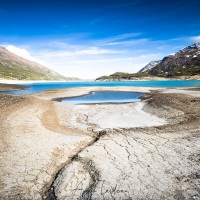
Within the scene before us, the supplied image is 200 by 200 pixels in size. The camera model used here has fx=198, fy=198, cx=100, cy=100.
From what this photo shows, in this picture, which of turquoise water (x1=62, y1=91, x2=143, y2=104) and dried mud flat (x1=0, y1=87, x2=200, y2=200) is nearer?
dried mud flat (x1=0, y1=87, x2=200, y2=200)

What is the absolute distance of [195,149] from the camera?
13.6 metres

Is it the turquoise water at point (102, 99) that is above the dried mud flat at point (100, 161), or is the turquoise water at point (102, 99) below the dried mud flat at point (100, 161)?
below

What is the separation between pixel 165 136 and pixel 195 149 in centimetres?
330

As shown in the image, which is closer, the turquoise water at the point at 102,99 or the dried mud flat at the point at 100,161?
the dried mud flat at the point at 100,161

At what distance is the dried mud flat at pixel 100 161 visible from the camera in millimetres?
9250

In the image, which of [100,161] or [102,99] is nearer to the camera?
[100,161]

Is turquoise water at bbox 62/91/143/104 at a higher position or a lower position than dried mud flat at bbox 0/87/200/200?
lower

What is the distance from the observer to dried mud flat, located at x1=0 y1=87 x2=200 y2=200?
9250 millimetres

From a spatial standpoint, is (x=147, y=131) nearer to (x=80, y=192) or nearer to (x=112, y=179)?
(x=112, y=179)

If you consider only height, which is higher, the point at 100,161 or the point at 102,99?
the point at 100,161

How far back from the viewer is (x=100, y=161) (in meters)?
12.2

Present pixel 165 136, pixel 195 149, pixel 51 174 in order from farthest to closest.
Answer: pixel 165 136 < pixel 195 149 < pixel 51 174

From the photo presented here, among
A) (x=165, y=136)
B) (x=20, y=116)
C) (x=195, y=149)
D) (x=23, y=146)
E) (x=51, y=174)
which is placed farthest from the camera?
(x=20, y=116)

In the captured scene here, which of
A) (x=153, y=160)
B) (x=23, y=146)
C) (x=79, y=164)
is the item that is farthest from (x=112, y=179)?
(x=23, y=146)
